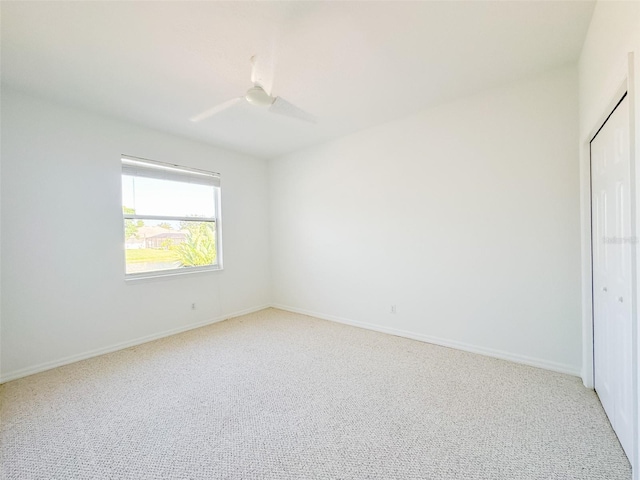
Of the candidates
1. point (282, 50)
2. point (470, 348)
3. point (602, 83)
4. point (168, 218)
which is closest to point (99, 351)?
point (168, 218)

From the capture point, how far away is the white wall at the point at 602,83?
1.16 m

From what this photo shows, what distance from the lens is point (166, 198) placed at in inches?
140

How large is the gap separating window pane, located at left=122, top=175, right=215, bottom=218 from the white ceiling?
831 millimetres

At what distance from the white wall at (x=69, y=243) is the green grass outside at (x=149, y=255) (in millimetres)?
129

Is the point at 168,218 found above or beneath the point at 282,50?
beneath

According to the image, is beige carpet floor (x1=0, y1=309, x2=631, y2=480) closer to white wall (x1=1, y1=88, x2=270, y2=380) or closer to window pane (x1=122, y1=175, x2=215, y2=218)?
white wall (x1=1, y1=88, x2=270, y2=380)

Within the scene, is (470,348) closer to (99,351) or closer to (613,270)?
(613,270)

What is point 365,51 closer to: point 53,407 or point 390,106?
point 390,106

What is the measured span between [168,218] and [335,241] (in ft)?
7.39

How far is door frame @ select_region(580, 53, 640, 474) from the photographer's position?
1.17 meters

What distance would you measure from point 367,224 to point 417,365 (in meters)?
1.74

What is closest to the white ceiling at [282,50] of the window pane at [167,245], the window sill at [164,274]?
the window pane at [167,245]

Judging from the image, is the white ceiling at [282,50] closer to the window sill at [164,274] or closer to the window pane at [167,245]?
the window pane at [167,245]

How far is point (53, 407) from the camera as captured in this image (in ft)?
6.58
